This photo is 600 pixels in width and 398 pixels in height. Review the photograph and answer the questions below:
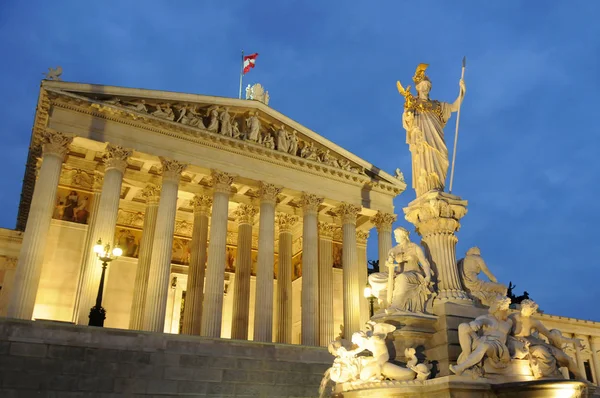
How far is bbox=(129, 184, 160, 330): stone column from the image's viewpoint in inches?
973

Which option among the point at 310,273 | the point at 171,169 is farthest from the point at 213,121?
the point at 310,273

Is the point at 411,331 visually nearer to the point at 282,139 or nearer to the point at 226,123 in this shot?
the point at 226,123

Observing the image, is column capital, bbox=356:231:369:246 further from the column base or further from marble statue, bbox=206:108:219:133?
the column base

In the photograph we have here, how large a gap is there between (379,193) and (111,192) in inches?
641

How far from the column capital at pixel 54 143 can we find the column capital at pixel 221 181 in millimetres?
7166

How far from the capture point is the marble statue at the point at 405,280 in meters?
9.41

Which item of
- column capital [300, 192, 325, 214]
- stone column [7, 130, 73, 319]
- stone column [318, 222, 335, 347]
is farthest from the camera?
column capital [300, 192, 325, 214]

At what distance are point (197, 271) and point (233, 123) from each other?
8.50 metres

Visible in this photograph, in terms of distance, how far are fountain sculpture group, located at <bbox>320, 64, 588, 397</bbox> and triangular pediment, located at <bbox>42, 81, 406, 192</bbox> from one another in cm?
1775

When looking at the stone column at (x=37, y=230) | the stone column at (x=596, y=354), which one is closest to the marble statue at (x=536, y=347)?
the stone column at (x=37, y=230)

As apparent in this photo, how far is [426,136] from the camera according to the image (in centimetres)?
1134

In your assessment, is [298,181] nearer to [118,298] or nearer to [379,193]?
[379,193]

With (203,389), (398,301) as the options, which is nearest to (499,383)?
(398,301)

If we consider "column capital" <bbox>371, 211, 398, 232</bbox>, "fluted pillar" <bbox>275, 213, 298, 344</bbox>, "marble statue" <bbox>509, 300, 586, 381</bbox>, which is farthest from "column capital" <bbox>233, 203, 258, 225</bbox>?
"marble statue" <bbox>509, 300, 586, 381</bbox>
